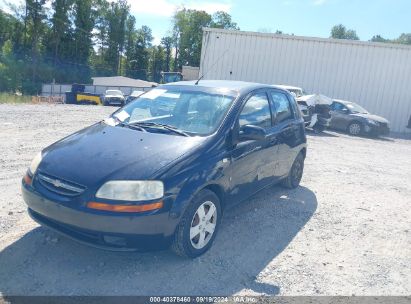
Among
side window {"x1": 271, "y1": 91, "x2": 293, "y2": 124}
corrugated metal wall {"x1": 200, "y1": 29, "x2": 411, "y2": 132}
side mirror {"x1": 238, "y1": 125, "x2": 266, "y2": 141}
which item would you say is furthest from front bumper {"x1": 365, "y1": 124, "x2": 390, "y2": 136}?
side mirror {"x1": 238, "y1": 125, "x2": 266, "y2": 141}

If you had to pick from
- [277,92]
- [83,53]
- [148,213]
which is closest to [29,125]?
[277,92]

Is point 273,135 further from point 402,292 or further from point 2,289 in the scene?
point 2,289

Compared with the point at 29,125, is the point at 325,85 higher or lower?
higher

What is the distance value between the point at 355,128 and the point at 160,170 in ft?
48.0

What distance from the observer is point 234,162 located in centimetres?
400

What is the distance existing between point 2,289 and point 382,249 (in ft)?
13.0

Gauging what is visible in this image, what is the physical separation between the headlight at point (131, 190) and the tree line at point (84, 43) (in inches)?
2265

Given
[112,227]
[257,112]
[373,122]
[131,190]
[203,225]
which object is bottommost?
[203,225]

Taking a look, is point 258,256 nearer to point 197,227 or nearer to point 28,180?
point 197,227

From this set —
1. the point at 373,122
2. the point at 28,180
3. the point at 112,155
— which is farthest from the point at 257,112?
the point at 373,122

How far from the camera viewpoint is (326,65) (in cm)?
2080

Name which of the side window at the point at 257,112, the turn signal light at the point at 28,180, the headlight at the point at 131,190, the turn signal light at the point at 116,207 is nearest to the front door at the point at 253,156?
the side window at the point at 257,112

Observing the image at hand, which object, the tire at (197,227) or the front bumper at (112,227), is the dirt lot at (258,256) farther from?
the front bumper at (112,227)

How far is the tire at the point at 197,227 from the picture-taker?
136 inches
